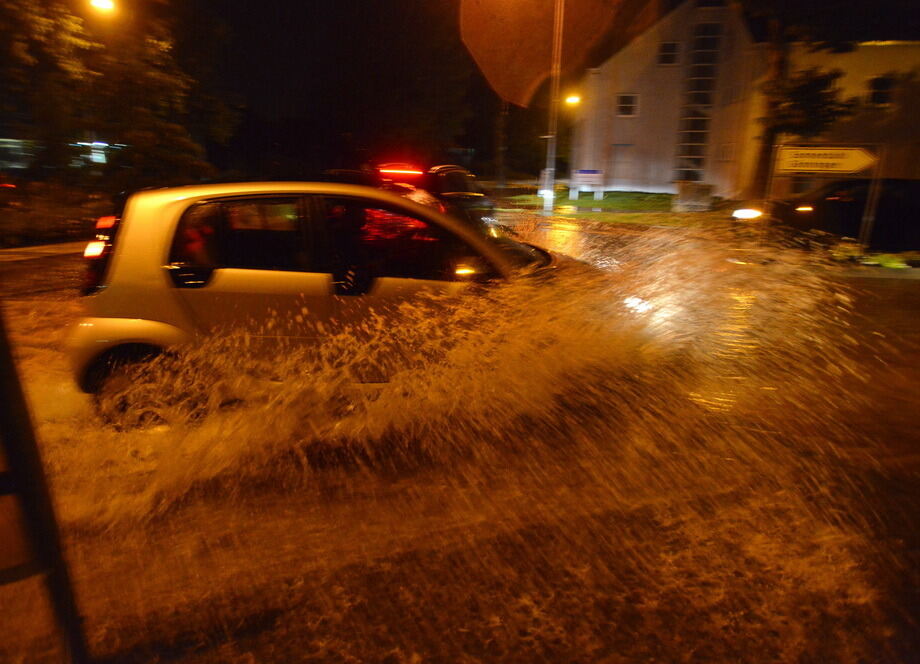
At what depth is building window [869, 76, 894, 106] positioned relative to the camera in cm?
2361

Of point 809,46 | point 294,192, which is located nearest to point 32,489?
point 294,192

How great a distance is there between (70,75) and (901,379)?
14630 millimetres

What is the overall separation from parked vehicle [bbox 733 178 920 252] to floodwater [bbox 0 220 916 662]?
7229 mm

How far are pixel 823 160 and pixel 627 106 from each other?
694 inches

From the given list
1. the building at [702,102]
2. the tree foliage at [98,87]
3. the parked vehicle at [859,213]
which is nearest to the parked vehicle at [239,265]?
the tree foliage at [98,87]

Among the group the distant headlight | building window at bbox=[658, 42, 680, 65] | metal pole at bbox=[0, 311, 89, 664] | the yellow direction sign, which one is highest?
building window at bbox=[658, 42, 680, 65]

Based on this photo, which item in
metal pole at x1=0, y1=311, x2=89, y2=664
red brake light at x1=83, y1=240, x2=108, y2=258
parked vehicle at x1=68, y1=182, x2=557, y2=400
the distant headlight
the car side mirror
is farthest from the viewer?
the distant headlight

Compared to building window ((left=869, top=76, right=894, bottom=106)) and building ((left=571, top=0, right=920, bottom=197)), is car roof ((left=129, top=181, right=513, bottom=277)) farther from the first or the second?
building window ((left=869, top=76, right=894, bottom=106))

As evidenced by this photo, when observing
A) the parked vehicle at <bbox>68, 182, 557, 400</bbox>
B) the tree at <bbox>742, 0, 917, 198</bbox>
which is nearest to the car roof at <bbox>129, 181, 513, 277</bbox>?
the parked vehicle at <bbox>68, 182, 557, 400</bbox>

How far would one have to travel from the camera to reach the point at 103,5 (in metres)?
13.0

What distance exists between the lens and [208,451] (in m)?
4.20

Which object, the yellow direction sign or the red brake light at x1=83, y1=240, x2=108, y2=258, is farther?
the yellow direction sign

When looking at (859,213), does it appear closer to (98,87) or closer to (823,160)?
(823,160)

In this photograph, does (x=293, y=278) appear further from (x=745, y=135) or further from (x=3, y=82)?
(x=745, y=135)
